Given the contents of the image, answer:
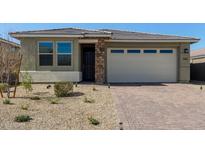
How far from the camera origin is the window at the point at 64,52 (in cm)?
1588

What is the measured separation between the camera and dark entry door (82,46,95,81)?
18219 millimetres

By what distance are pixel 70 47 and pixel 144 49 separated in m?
6.22

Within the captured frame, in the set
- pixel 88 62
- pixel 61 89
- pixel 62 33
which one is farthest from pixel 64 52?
pixel 61 89

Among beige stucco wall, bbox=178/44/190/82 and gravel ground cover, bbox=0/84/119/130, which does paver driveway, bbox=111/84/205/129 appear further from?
beige stucco wall, bbox=178/44/190/82

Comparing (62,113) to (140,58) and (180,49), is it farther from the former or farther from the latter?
(180,49)

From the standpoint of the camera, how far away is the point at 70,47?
52.0 feet

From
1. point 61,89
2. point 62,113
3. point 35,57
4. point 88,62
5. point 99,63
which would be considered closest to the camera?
point 62,113

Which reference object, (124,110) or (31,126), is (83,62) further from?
(31,126)

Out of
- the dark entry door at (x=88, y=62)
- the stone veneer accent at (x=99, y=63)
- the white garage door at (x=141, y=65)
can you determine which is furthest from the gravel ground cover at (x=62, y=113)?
the white garage door at (x=141, y=65)

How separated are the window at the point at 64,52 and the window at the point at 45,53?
0.56m

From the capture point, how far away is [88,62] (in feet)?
60.2

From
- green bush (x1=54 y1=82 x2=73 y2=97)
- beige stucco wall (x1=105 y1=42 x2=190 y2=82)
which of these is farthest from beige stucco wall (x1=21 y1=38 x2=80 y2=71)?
green bush (x1=54 y1=82 x2=73 y2=97)

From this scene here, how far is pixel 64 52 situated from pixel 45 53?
1351 millimetres

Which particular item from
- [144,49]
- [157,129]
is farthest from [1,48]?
[144,49]
